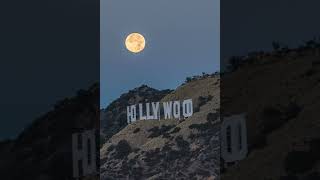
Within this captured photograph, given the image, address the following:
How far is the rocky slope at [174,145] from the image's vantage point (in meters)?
7.85

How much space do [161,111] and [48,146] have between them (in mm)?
1628

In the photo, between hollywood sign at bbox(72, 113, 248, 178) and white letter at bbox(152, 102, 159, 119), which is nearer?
hollywood sign at bbox(72, 113, 248, 178)

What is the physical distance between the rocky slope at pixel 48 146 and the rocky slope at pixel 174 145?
472mm

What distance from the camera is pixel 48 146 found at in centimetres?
921

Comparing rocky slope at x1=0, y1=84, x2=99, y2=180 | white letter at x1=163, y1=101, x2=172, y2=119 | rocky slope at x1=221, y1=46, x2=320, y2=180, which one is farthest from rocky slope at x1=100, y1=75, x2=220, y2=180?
rocky slope at x1=0, y1=84, x2=99, y2=180

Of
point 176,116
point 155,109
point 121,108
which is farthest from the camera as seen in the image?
point 121,108

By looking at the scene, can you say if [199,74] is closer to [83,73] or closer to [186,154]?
[186,154]

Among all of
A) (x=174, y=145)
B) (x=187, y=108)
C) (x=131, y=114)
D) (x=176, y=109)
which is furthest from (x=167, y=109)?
(x=131, y=114)

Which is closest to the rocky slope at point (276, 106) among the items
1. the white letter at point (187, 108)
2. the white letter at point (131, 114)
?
the white letter at point (187, 108)

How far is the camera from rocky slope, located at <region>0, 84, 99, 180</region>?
29.6 feet

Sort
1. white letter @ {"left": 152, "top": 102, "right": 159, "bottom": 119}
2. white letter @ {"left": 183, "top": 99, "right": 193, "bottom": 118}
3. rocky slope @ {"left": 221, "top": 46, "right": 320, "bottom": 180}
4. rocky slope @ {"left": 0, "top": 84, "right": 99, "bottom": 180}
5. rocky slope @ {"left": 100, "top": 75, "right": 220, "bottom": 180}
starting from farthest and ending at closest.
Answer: rocky slope @ {"left": 0, "top": 84, "right": 99, "bottom": 180}, white letter @ {"left": 152, "top": 102, "right": 159, "bottom": 119}, white letter @ {"left": 183, "top": 99, "right": 193, "bottom": 118}, rocky slope @ {"left": 100, "top": 75, "right": 220, "bottom": 180}, rocky slope @ {"left": 221, "top": 46, "right": 320, "bottom": 180}

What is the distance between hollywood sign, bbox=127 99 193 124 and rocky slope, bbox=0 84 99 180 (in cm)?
55

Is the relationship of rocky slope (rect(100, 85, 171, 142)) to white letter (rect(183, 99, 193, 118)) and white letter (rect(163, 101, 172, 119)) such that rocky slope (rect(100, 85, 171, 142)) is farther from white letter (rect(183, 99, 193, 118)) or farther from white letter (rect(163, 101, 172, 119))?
white letter (rect(183, 99, 193, 118))

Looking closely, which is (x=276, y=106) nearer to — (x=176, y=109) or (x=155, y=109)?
(x=176, y=109)
